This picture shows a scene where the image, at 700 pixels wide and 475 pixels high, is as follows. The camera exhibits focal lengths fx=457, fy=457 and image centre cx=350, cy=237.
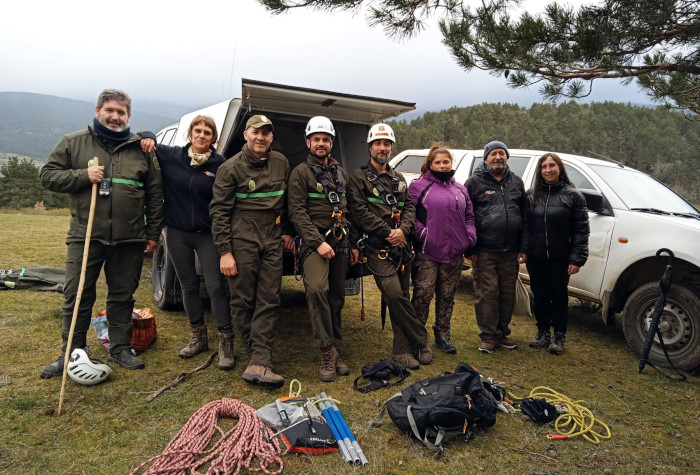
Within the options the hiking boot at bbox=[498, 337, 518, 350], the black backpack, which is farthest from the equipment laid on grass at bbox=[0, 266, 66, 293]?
the hiking boot at bbox=[498, 337, 518, 350]

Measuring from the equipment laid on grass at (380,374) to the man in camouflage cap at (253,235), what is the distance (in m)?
0.75

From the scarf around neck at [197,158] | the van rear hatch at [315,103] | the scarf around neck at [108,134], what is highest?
the van rear hatch at [315,103]

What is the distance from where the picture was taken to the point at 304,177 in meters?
4.06

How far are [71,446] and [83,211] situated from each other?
1.79 meters

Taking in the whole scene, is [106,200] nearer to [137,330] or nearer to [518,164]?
[137,330]

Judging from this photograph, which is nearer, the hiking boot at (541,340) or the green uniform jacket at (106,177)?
the green uniform jacket at (106,177)

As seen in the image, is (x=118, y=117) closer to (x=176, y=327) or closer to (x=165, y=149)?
(x=165, y=149)

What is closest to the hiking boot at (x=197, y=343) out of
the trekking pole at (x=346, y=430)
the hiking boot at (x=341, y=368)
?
the hiking boot at (x=341, y=368)

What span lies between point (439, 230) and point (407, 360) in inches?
51.4

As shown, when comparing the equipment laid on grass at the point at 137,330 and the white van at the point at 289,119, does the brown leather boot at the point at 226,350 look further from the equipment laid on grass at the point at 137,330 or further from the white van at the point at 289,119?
the white van at the point at 289,119

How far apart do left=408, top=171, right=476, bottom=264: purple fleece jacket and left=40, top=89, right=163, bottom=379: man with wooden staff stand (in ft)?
Result: 8.37

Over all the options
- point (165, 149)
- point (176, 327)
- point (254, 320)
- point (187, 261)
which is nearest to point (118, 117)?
point (165, 149)

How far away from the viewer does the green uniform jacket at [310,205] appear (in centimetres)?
397

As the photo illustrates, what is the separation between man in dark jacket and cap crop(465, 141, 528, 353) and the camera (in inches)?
187
